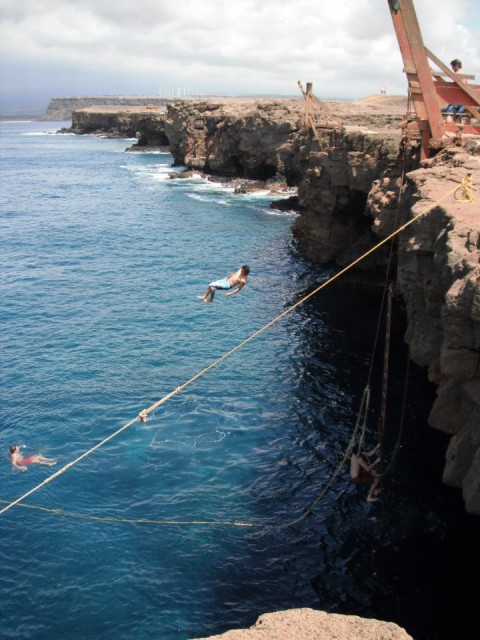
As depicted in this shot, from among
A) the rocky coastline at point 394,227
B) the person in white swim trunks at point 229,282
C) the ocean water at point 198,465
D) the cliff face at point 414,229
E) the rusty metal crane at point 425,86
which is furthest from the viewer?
the rusty metal crane at point 425,86

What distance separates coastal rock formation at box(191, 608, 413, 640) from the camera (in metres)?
8.55

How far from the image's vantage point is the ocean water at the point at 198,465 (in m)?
16.9

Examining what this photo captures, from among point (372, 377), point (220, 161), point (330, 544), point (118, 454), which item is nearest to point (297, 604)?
point (330, 544)

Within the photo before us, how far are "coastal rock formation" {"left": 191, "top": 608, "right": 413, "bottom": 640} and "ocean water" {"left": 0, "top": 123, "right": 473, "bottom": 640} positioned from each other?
7700mm

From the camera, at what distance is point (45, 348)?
32500mm

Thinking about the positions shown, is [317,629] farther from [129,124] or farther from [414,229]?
[129,124]

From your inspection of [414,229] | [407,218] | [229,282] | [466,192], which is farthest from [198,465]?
[407,218]

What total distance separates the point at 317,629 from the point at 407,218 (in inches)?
856

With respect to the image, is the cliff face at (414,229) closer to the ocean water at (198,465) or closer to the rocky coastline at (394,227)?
the rocky coastline at (394,227)

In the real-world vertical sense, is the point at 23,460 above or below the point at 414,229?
below

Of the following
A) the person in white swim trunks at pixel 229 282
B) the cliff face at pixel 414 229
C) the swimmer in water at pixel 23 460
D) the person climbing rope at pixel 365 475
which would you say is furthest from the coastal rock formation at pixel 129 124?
the person climbing rope at pixel 365 475

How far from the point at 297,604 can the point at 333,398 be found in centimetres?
1230

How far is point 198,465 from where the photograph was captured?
75.5 ft

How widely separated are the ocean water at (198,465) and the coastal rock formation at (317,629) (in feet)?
25.3
